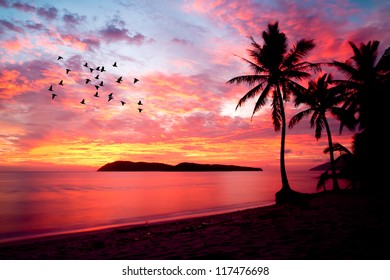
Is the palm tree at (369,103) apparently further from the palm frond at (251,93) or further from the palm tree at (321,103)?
the palm frond at (251,93)

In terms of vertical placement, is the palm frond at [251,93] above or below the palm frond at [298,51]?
below

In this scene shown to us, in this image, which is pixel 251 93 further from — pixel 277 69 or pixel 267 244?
pixel 267 244

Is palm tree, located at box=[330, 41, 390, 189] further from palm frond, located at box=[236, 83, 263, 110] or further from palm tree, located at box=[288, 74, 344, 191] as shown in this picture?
palm frond, located at box=[236, 83, 263, 110]

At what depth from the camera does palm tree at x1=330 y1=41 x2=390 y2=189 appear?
1714 centimetres

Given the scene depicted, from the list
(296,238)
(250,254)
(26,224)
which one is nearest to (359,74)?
(296,238)

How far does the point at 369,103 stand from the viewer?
56.6ft

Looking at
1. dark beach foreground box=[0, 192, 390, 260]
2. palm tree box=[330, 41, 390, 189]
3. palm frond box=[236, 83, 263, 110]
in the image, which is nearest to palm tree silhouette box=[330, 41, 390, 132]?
palm tree box=[330, 41, 390, 189]

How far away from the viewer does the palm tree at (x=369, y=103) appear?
56.2 feet

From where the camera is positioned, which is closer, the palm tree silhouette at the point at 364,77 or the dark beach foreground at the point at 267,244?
the dark beach foreground at the point at 267,244

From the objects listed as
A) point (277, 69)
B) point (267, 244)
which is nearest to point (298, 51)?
point (277, 69)

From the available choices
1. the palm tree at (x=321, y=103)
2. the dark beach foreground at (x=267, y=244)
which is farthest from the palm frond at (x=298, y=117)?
the dark beach foreground at (x=267, y=244)

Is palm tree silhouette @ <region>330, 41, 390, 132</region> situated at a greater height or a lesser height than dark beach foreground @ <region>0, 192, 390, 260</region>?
greater

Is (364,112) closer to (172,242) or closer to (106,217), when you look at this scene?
(172,242)

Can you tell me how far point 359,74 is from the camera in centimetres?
1886
